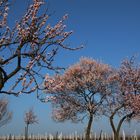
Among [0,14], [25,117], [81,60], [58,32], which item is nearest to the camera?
[0,14]

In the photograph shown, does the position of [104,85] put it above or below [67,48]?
above

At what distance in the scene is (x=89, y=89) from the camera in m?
45.0

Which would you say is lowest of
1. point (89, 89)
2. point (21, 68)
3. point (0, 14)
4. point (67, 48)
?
point (21, 68)

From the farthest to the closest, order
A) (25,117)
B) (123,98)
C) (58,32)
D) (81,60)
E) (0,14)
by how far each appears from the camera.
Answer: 1. (25,117)
2. (81,60)
3. (123,98)
4. (58,32)
5. (0,14)

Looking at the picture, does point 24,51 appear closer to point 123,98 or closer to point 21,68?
point 21,68

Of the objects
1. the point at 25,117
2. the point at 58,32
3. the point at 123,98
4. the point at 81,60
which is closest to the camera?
the point at 58,32

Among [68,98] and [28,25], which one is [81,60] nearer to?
[68,98]

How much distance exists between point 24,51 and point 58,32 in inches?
54.4

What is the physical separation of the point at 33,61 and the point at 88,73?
1367 inches

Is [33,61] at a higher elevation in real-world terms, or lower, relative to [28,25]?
lower

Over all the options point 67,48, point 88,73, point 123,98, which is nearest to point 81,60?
point 88,73

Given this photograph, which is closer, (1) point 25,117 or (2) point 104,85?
(2) point 104,85

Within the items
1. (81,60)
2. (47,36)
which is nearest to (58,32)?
(47,36)

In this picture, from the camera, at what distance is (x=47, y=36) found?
11883 millimetres
